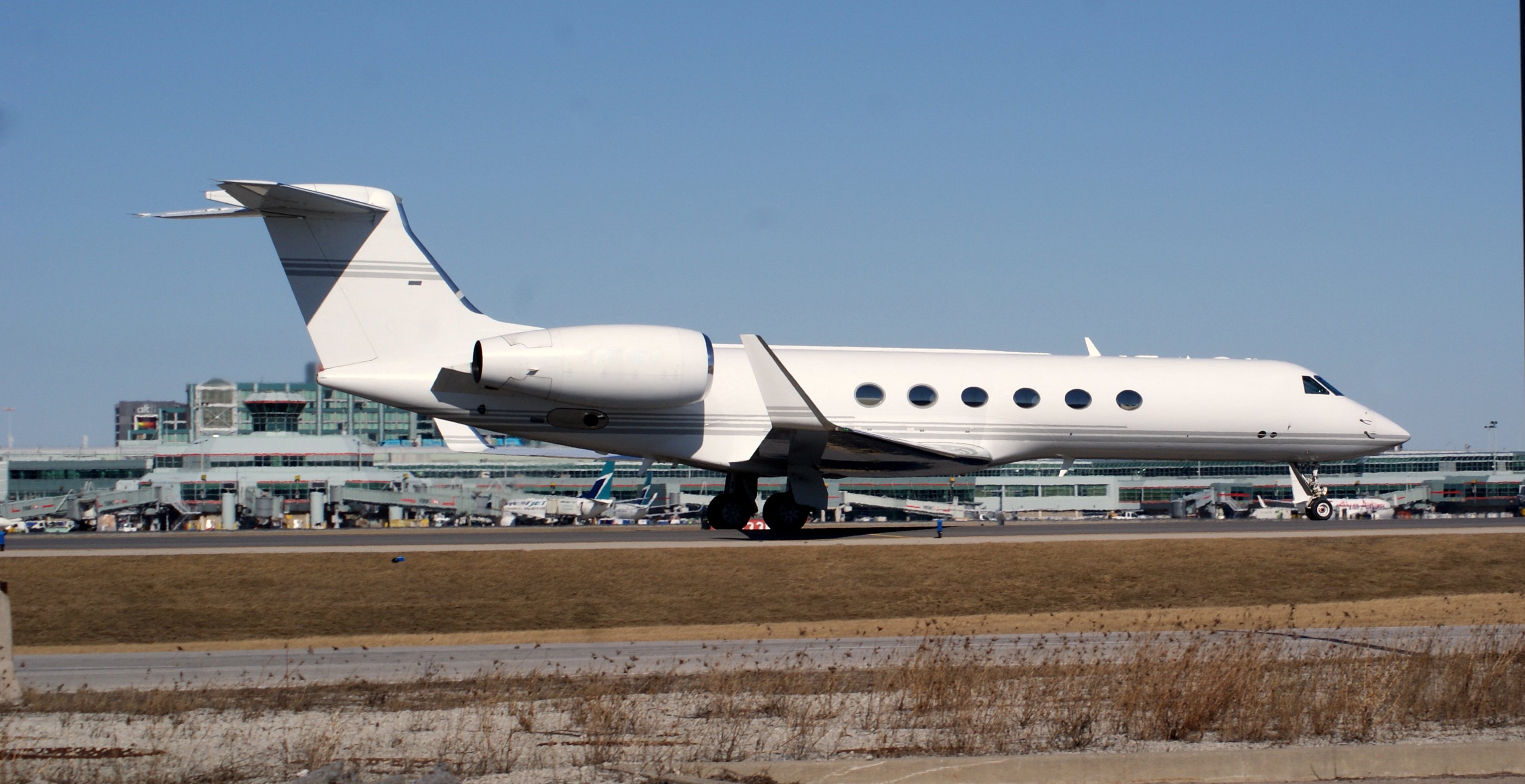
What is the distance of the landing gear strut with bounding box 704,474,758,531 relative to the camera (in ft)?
71.9

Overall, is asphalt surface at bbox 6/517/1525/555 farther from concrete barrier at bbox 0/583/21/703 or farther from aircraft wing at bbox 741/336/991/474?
concrete barrier at bbox 0/583/21/703

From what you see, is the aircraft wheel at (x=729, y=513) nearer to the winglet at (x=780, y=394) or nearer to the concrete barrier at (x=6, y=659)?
the winglet at (x=780, y=394)

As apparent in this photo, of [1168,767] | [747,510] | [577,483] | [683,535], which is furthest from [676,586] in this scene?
[577,483]

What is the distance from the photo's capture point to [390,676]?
10672 millimetres

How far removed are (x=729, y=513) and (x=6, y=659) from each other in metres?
14.0

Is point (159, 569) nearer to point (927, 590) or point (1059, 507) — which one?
point (927, 590)

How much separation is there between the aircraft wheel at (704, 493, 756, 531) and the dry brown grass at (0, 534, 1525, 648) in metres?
3.91

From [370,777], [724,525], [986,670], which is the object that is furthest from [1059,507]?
[370,777]

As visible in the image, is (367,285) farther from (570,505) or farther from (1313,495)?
(570,505)

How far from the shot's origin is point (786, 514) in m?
20.8

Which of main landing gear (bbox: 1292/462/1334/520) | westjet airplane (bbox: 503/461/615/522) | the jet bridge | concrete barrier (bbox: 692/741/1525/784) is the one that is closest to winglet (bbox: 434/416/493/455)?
concrete barrier (bbox: 692/741/1525/784)

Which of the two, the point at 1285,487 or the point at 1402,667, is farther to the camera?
the point at 1285,487

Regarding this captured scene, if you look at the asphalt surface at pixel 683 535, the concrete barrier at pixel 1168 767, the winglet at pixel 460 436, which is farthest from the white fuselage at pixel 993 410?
the concrete barrier at pixel 1168 767

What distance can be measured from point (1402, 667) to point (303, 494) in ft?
207
